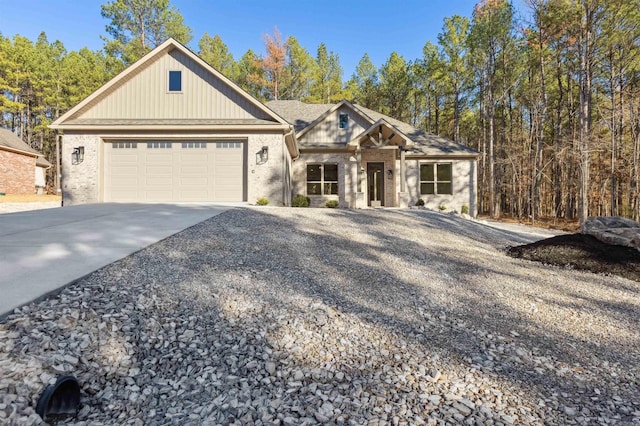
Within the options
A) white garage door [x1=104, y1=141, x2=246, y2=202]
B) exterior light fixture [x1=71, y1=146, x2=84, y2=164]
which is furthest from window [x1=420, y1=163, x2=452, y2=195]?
exterior light fixture [x1=71, y1=146, x2=84, y2=164]

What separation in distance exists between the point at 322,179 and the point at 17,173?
23.7 metres

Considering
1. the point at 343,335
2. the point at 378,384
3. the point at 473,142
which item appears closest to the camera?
the point at 378,384

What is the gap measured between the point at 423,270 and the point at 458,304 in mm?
1086

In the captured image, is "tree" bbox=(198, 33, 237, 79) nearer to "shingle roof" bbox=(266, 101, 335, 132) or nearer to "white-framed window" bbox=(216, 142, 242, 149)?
"shingle roof" bbox=(266, 101, 335, 132)

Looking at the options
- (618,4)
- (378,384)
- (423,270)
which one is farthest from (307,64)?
(378,384)

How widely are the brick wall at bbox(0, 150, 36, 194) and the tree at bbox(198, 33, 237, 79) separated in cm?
1616

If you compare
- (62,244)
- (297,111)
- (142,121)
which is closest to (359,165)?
(297,111)

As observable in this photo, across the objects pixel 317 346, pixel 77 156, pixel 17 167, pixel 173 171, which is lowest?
pixel 317 346

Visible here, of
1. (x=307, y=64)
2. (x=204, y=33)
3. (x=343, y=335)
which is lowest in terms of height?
(x=343, y=335)

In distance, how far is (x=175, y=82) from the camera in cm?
1167

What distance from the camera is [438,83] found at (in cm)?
2412

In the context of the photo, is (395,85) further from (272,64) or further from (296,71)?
(272,64)

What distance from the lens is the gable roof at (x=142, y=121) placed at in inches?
438

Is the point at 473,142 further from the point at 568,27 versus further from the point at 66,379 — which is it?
the point at 66,379
